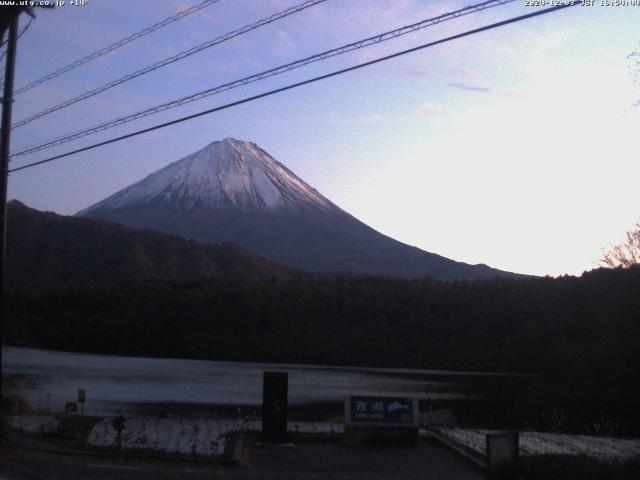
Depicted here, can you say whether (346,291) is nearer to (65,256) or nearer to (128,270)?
(128,270)

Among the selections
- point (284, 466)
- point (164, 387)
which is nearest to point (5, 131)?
point (284, 466)

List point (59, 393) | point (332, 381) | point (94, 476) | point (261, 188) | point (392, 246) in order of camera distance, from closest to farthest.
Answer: point (94, 476), point (59, 393), point (332, 381), point (392, 246), point (261, 188)

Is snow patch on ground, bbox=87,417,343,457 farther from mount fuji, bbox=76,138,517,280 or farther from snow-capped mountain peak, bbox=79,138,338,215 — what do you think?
snow-capped mountain peak, bbox=79,138,338,215

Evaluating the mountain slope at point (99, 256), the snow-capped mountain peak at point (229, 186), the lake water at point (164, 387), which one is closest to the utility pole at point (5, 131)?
A: the lake water at point (164, 387)

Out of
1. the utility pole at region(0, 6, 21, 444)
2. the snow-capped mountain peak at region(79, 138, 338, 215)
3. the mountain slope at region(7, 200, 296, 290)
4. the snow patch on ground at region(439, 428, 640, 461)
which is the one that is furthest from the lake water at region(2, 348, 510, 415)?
the snow-capped mountain peak at region(79, 138, 338, 215)

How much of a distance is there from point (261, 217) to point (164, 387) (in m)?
125

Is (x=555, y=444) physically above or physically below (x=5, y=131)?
below

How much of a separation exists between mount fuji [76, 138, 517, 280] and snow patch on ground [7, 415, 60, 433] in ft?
383

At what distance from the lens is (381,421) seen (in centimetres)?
1945

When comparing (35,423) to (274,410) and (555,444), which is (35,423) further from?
(555,444)

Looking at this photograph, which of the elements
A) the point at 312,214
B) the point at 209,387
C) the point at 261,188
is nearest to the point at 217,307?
the point at 209,387

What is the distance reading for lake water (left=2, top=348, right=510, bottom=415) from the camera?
32062mm

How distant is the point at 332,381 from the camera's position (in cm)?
4716

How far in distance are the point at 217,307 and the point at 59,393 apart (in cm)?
4963
